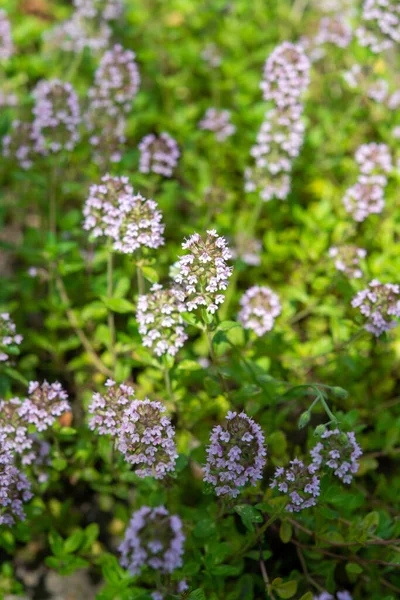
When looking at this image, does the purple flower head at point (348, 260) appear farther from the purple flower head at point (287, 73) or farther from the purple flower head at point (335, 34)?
the purple flower head at point (335, 34)

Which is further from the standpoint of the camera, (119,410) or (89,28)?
(89,28)

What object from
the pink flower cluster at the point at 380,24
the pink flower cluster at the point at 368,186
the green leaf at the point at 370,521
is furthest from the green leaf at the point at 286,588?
the pink flower cluster at the point at 380,24

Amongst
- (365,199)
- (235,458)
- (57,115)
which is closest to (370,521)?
Result: (235,458)

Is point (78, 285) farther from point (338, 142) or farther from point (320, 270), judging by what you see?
point (338, 142)

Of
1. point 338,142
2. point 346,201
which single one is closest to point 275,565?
point 346,201

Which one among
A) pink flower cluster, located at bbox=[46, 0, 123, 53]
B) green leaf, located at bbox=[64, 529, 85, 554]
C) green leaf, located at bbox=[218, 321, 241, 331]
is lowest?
green leaf, located at bbox=[64, 529, 85, 554]

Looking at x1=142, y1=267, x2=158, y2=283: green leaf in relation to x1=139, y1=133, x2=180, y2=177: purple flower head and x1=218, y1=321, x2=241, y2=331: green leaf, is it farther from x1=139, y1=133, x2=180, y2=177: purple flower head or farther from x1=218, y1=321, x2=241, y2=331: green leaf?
x1=139, y1=133, x2=180, y2=177: purple flower head

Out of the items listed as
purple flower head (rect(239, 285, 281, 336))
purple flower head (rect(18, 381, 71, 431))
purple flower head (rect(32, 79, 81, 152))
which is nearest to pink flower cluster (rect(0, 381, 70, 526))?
purple flower head (rect(18, 381, 71, 431))
